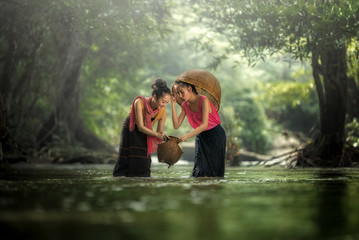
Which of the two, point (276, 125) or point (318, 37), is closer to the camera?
point (318, 37)

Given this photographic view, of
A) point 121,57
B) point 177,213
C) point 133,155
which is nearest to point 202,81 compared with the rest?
point 133,155

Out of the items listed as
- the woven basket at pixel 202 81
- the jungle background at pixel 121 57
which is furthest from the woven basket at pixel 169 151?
the jungle background at pixel 121 57

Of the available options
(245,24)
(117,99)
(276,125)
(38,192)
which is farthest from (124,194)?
(276,125)

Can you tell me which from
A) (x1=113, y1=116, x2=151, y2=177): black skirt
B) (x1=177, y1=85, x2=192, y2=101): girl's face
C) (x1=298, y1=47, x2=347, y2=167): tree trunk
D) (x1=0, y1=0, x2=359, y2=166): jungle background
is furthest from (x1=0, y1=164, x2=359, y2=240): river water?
(x1=298, y1=47, x2=347, y2=167): tree trunk

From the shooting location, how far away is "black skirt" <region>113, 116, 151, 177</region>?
8.33m

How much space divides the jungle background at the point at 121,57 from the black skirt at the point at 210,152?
12.3 ft

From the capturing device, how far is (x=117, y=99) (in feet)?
93.5

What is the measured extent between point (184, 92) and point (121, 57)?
52.3 ft

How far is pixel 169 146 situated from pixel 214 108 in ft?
2.69

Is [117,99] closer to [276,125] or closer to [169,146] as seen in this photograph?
[276,125]

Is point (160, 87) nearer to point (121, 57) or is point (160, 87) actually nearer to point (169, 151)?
point (169, 151)

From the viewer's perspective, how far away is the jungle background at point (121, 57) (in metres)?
12.4

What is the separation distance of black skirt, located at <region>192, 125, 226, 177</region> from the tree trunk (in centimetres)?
615

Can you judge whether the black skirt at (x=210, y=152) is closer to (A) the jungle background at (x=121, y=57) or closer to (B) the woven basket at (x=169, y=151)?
(B) the woven basket at (x=169, y=151)
